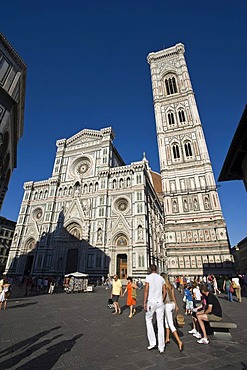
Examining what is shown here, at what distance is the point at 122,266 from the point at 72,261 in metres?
7.32

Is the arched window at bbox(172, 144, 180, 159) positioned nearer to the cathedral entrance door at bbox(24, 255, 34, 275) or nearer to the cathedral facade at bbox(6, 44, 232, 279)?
the cathedral facade at bbox(6, 44, 232, 279)

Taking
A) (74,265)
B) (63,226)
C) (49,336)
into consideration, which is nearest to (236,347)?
Result: (49,336)

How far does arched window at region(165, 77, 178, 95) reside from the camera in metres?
37.3

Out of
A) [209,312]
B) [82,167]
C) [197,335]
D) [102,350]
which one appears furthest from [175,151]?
[102,350]

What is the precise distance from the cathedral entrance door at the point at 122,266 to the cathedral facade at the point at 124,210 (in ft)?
0.40

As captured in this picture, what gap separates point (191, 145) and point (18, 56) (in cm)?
2556

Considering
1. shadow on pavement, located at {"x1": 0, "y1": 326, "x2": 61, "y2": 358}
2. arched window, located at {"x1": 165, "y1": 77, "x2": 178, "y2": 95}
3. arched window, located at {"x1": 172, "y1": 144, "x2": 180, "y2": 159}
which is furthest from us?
arched window, located at {"x1": 165, "y1": 77, "x2": 178, "y2": 95}

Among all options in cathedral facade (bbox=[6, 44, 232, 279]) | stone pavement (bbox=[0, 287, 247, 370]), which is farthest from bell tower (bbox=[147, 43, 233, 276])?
stone pavement (bbox=[0, 287, 247, 370])

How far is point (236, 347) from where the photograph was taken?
12.7 ft

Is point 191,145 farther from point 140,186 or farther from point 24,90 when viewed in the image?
point 24,90

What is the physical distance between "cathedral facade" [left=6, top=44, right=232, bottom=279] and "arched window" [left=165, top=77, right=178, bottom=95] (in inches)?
26.4

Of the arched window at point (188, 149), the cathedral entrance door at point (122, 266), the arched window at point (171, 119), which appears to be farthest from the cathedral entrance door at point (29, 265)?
the arched window at point (171, 119)

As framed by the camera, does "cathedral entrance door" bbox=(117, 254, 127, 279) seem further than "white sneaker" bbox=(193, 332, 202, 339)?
Yes

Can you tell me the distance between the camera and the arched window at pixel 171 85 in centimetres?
3730
